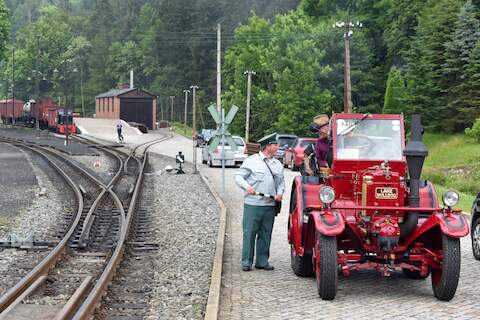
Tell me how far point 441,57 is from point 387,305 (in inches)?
1605

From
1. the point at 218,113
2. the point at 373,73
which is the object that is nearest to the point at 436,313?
the point at 218,113

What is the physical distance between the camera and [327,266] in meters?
8.79

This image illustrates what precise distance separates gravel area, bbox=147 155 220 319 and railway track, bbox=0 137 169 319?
2.16 ft

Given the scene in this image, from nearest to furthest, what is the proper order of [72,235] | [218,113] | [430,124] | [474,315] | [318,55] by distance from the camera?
1. [474,315]
2. [72,235]
3. [218,113]
4. [430,124]
5. [318,55]

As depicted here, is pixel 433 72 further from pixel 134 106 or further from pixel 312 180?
pixel 134 106

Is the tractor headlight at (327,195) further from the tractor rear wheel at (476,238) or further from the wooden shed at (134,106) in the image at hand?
the wooden shed at (134,106)

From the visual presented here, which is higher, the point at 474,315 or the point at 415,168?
the point at 415,168

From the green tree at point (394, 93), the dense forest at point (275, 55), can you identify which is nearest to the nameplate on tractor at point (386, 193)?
the dense forest at point (275, 55)

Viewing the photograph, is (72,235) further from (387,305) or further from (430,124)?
(430,124)

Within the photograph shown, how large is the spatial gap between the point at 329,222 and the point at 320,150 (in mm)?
2016

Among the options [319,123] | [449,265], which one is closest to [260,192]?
[319,123]

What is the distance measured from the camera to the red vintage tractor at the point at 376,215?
887cm

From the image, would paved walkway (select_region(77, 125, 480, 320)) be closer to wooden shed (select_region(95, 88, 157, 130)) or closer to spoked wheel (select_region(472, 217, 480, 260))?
spoked wheel (select_region(472, 217, 480, 260))

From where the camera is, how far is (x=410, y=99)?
49.2m
